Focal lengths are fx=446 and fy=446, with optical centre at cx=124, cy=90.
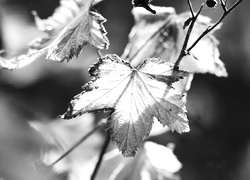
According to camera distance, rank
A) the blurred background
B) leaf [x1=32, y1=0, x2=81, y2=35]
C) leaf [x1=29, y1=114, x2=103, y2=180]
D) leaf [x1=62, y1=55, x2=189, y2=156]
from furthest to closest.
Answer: the blurred background → leaf [x1=29, y1=114, x2=103, y2=180] → leaf [x1=32, y1=0, x2=81, y2=35] → leaf [x1=62, y1=55, x2=189, y2=156]

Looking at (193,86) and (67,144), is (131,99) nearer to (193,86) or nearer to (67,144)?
(67,144)

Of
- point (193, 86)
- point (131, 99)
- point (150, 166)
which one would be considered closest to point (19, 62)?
point (131, 99)

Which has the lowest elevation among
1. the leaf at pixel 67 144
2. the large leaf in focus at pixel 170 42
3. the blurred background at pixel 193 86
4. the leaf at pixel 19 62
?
the blurred background at pixel 193 86

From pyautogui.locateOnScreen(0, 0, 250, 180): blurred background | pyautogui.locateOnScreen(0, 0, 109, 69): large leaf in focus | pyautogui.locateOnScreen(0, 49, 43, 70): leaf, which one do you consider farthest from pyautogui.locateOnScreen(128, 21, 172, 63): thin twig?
pyautogui.locateOnScreen(0, 0, 250, 180): blurred background

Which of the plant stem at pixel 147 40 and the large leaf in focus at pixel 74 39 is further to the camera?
the plant stem at pixel 147 40

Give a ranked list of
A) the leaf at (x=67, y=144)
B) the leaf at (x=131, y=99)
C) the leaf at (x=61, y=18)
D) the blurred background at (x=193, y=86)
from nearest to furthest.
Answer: the leaf at (x=131, y=99)
the leaf at (x=61, y=18)
the leaf at (x=67, y=144)
the blurred background at (x=193, y=86)

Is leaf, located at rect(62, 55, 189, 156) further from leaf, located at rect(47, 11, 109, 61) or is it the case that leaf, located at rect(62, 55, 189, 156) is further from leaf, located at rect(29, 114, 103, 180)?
leaf, located at rect(29, 114, 103, 180)

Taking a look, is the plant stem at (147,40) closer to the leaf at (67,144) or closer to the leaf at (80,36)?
the leaf at (80,36)

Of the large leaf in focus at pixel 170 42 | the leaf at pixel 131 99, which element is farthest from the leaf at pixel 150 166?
the leaf at pixel 131 99
